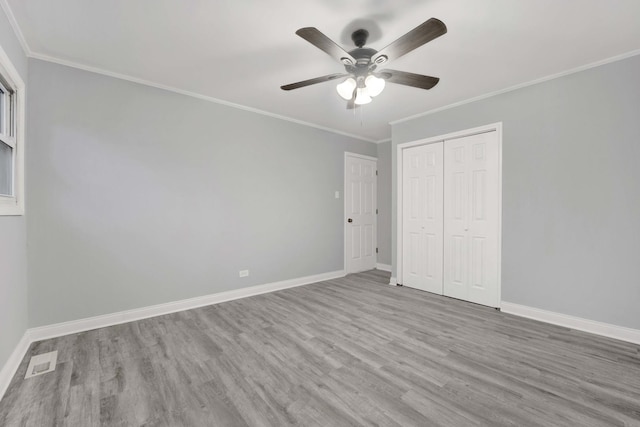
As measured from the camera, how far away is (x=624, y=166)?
262cm

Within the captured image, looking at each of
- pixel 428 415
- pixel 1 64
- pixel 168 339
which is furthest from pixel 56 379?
pixel 428 415

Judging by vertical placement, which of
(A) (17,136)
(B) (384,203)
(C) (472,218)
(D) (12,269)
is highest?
(A) (17,136)

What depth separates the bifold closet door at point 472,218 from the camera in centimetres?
347

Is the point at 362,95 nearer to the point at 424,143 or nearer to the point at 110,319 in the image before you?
the point at 424,143

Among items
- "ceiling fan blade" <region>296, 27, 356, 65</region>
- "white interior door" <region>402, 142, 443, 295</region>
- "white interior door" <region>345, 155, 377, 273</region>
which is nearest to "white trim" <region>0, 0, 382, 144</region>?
"white interior door" <region>345, 155, 377, 273</region>

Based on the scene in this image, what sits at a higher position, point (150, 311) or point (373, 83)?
point (373, 83)

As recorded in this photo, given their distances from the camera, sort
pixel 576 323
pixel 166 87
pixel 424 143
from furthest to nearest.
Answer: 1. pixel 424 143
2. pixel 166 87
3. pixel 576 323

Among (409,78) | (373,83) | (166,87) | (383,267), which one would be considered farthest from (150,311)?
(383,267)

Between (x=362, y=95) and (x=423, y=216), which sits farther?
(x=423, y=216)

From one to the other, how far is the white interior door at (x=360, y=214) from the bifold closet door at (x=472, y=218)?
1.75 metres

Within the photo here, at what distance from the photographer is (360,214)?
17.6 feet

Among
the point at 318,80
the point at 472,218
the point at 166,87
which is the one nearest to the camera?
the point at 318,80

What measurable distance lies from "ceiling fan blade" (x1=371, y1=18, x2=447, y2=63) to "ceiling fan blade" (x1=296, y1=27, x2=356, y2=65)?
25 centimetres

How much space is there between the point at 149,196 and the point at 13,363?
5.70 feet
